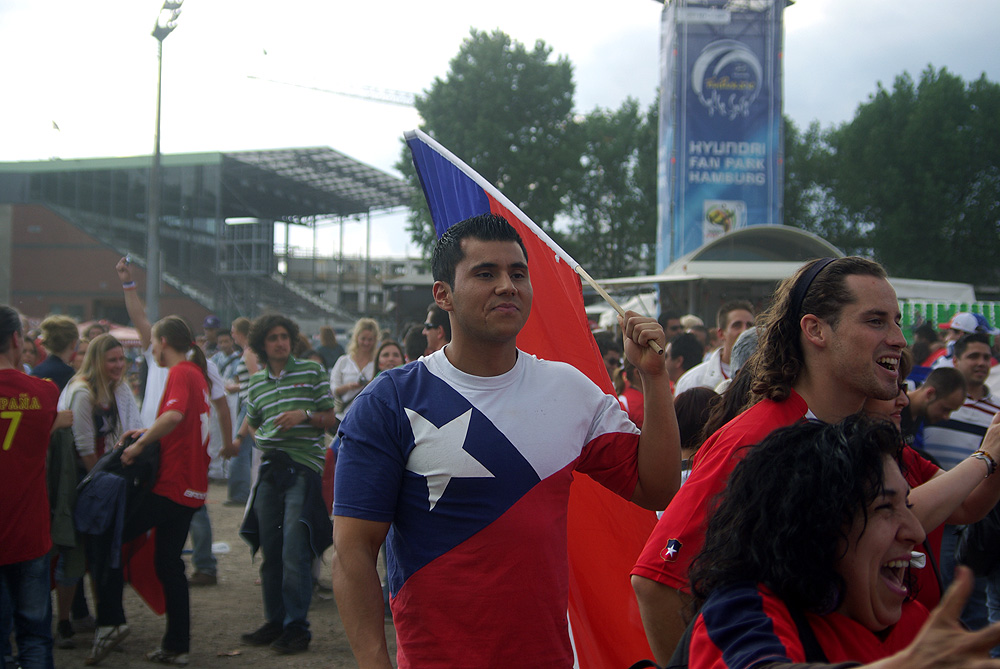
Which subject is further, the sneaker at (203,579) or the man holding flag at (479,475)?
the sneaker at (203,579)

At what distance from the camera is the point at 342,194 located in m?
44.2

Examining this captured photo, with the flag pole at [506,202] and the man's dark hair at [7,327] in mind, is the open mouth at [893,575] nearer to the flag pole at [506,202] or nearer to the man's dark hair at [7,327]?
the flag pole at [506,202]

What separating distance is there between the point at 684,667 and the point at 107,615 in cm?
479

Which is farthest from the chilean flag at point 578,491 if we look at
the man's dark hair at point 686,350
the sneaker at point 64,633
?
the sneaker at point 64,633

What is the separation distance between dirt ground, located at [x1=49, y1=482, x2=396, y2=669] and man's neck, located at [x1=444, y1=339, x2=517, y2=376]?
12.2 ft

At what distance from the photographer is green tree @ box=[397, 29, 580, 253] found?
1304 inches

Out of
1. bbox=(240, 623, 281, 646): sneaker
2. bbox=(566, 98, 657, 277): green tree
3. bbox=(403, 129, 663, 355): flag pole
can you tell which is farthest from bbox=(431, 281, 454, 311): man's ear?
bbox=(566, 98, 657, 277): green tree

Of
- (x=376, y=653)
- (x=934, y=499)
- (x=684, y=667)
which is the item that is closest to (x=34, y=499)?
(x=376, y=653)

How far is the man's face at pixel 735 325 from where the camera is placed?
5.81 m

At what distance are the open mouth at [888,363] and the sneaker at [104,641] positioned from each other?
4941mm

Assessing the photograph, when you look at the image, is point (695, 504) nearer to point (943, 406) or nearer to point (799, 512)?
point (799, 512)

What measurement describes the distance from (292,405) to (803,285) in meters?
4.00

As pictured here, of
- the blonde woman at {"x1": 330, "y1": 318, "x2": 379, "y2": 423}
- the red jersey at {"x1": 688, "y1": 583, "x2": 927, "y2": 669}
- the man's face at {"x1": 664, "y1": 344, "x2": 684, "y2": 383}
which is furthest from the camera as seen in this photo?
the blonde woman at {"x1": 330, "y1": 318, "x2": 379, "y2": 423}

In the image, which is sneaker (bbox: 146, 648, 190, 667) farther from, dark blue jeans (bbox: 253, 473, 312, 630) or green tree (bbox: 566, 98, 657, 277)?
green tree (bbox: 566, 98, 657, 277)
